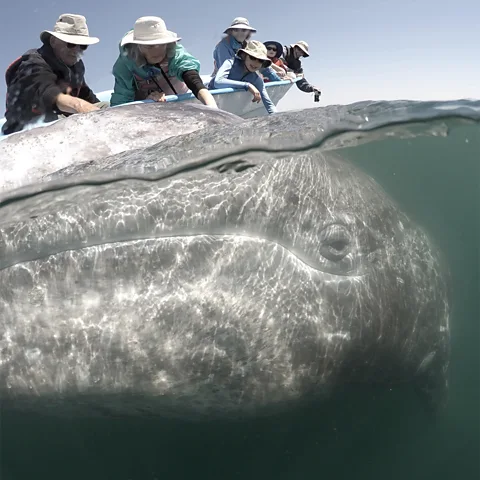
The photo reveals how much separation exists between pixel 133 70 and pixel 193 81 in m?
0.96

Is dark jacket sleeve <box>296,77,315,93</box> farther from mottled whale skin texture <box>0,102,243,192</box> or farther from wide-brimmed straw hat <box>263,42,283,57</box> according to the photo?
mottled whale skin texture <box>0,102,243,192</box>

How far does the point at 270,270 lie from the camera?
4.20 metres

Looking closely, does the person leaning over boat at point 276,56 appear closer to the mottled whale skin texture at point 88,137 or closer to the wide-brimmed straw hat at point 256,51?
the wide-brimmed straw hat at point 256,51

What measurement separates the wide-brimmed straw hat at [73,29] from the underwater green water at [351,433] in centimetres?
427

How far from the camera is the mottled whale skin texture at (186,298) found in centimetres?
387

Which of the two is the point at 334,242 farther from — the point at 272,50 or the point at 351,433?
the point at 272,50

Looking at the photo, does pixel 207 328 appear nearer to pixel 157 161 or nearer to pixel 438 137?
pixel 157 161

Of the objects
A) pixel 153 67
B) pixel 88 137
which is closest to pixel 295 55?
pixel 153 67

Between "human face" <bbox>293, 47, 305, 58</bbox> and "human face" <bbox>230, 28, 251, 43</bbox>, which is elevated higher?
"human face" <bbox>293, 47, 305, 58</bbox>

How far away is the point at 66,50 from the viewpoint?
6.96 m

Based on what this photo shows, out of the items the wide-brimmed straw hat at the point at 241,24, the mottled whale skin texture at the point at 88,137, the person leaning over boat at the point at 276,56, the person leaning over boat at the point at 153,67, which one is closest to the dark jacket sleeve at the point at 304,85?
the person leaning over boat at the point at 276,56

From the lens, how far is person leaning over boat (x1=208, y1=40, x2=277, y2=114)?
10.5 metres

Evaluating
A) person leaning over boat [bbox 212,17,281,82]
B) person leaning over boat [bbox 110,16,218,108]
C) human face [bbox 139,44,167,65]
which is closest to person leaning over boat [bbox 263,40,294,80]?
person leaning over boat [bbox 212,17,281,82]

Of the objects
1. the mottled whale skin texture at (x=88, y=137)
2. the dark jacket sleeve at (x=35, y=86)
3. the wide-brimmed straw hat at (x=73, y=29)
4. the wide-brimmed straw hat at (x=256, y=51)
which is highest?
the wide-brimmed straw hat at (x=256, y=51)
